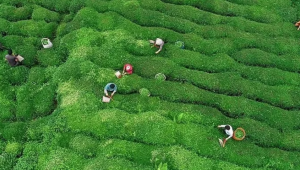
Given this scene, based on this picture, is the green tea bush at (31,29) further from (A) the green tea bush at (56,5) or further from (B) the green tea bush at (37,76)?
(B) the green tea bush at (37,76)

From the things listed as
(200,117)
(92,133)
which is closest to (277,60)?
(200,117)

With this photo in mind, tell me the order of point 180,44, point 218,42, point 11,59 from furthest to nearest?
point 218,42 → point 180,44 → point 11,59

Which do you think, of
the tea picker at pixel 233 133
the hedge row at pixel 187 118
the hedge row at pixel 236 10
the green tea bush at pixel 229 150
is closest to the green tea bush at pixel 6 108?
the hedge row at pixel 187 118

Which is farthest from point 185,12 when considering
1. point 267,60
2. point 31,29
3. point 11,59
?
point 11,59

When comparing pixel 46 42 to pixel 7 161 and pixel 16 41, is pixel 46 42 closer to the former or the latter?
pixel 16 41

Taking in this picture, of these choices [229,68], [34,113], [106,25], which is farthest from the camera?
[106,25]

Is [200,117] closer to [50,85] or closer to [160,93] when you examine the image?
[160,93]
